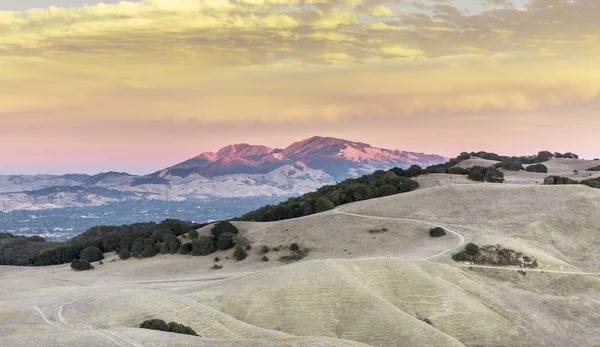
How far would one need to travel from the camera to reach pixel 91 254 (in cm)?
11712

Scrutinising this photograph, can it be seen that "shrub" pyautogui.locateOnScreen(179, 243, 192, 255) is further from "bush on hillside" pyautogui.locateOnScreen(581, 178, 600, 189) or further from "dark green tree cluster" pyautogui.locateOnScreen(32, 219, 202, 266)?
"bush on hillside" pyautogui.locateOnScreen(581, 178, 600, 189)

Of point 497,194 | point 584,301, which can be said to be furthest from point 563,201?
point 584,301

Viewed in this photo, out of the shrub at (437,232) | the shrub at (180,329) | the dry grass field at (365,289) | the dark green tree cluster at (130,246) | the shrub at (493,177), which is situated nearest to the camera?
the shrub at (180,329)

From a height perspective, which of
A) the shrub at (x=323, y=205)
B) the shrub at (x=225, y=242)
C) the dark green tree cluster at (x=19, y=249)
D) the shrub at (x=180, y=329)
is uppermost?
the shrub at (x=323, y=205)

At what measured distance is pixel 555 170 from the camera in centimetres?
19162

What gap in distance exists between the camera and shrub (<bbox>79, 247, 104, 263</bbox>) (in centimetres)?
11681

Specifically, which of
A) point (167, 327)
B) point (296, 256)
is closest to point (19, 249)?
point (296, 256)

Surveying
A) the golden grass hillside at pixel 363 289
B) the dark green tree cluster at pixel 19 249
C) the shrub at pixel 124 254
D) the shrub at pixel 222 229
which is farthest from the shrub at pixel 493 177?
the dark green tree cluster at pixel 19 249

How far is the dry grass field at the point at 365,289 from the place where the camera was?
155 feet

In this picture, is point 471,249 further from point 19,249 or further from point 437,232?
point 19,249

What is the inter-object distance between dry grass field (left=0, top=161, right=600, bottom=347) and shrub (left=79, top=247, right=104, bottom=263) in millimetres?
7452

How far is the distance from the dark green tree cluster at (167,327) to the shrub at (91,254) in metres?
78.9

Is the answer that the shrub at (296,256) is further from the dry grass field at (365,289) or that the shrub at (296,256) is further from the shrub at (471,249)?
the shrub at (471,249)

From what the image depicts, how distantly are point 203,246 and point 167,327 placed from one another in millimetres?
62124
